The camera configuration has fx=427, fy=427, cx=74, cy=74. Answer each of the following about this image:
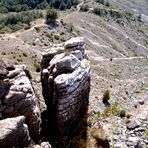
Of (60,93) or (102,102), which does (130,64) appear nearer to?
(102,102)

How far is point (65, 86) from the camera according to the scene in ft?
145

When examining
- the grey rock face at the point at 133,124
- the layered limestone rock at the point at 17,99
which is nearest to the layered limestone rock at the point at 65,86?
the layered limestone rock at the point at 17,99

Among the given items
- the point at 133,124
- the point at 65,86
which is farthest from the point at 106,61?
the point at 65,86

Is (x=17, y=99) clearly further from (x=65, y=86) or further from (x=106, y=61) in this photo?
(x=106, y=61)

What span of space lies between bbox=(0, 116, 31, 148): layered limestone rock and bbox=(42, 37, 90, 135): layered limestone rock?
691cm

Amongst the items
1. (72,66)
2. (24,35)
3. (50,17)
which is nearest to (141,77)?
(72,66)

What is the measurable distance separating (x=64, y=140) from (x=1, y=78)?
970 centimetres

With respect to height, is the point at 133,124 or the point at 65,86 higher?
the point at 65,86

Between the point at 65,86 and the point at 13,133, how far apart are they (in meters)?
9.52

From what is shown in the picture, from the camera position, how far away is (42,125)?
46.1 m

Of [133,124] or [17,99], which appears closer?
[17,99]

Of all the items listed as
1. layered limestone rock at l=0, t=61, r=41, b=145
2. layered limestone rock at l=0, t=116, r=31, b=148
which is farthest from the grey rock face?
layered limestone rock at l=0, t=116, r=31, b=148

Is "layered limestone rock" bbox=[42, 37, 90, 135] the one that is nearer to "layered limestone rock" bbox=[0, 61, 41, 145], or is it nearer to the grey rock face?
"layered limestone rock" bbox=[0, 61, 41, 145]

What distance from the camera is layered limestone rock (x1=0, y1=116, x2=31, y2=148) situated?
3606cm
